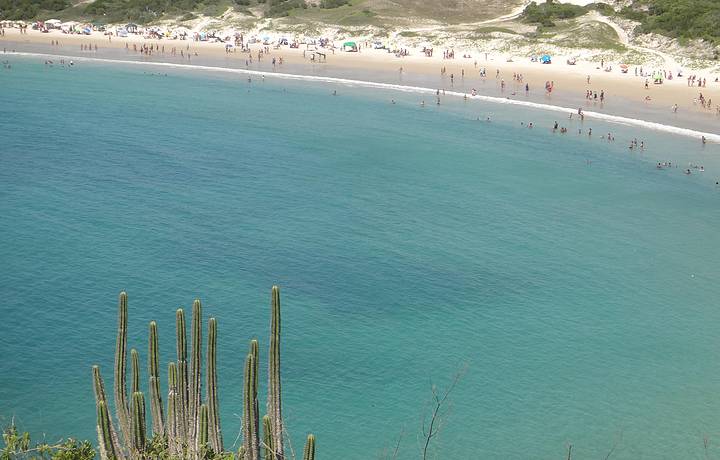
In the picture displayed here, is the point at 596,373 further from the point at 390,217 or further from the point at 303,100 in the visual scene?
the point at 303,100

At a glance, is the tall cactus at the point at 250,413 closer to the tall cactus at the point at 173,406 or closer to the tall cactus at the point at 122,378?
the tall cactus at the point at 173,406

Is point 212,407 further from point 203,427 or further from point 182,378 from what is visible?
point 203,427

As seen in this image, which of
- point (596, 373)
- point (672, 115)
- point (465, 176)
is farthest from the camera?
point (672, 115)

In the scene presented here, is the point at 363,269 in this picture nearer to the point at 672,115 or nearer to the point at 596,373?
the point at 596,373

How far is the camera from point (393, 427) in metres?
27.3

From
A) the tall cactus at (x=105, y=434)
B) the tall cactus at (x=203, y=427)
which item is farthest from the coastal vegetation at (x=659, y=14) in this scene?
the tall cactus at (x=105, y=434)

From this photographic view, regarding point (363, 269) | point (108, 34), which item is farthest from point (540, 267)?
point (108, 34)

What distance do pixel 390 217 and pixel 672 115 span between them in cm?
3988

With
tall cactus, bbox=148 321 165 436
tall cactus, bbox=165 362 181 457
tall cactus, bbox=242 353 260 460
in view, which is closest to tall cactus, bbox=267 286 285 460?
tall cactus, bbox=242 353 260 460

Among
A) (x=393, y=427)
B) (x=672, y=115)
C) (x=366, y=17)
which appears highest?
(x=366, y=17)

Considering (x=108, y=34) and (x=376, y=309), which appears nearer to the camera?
(x=376, y=309)

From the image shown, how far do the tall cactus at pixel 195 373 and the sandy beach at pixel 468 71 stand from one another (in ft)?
209

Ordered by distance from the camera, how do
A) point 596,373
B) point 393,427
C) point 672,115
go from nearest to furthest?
point 393,427 < point 596,373 < point 672,115

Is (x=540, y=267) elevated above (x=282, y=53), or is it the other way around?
(x=282, y=53)
